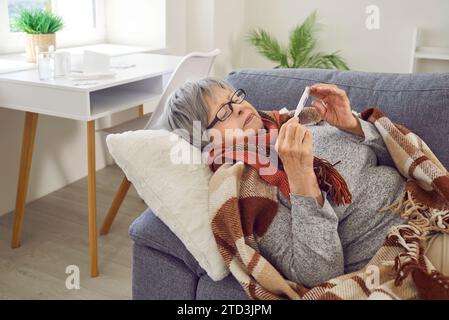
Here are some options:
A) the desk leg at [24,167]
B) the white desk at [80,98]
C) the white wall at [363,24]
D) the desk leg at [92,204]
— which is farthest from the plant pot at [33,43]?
the white wall at [363,24]

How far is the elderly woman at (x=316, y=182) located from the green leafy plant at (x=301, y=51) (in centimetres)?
189

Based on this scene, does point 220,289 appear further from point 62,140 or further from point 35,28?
point 62,140

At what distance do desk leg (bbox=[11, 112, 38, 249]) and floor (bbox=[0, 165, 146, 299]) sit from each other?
0.20 feet

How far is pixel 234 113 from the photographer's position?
4.13 ft

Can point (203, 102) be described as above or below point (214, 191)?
above

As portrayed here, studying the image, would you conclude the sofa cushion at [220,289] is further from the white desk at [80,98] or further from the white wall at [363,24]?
the white wall at [363,24]

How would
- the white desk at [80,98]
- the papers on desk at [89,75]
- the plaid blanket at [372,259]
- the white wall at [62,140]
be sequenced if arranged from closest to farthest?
1. the plaid blanket at [372,259]
2. the white desk at [80,98]
3. the papers on desk at [89,75]
4. the white wall at [62,140]

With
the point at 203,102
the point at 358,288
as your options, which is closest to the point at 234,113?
the point at 203,102

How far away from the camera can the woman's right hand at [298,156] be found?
3.44 ft

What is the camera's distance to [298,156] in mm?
1052

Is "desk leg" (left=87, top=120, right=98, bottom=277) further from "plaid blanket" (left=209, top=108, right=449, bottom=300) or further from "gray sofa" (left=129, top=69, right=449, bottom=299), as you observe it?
"plaid blanket" (left=209, top=108, right=449, bottom=300)

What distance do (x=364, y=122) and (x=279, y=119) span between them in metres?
0.22
